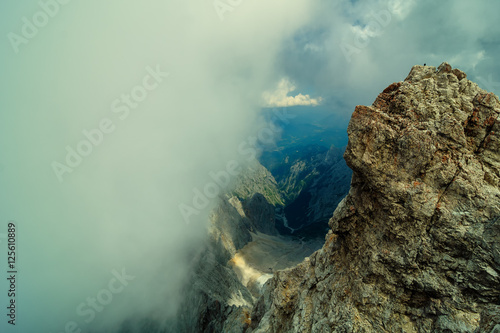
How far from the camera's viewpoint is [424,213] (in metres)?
17.2

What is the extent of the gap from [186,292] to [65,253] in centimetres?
13999

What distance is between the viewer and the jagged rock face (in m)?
15.5

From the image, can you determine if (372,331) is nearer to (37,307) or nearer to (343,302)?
(343,302)

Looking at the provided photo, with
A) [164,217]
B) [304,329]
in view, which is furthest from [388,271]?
[164,217]

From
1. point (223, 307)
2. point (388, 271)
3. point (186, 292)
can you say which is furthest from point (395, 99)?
point (186, 292)

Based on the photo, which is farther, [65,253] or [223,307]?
[65,253]

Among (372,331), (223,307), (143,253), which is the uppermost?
(372,331)

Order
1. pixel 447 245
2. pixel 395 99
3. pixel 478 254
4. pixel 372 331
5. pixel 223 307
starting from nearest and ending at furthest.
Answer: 1. pixel 478 254
2. pixel 447 245
3. pixel 372 331
4. pixel 395 99
5. pixel 223 307

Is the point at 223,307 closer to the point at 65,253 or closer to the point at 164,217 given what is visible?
the point at 164,217

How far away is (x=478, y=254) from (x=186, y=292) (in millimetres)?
90866

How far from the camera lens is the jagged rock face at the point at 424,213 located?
15516 mm

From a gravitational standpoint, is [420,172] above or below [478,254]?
above

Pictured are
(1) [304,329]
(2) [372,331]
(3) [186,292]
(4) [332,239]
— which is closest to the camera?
(2) [372,331]

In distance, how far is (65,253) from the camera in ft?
529
